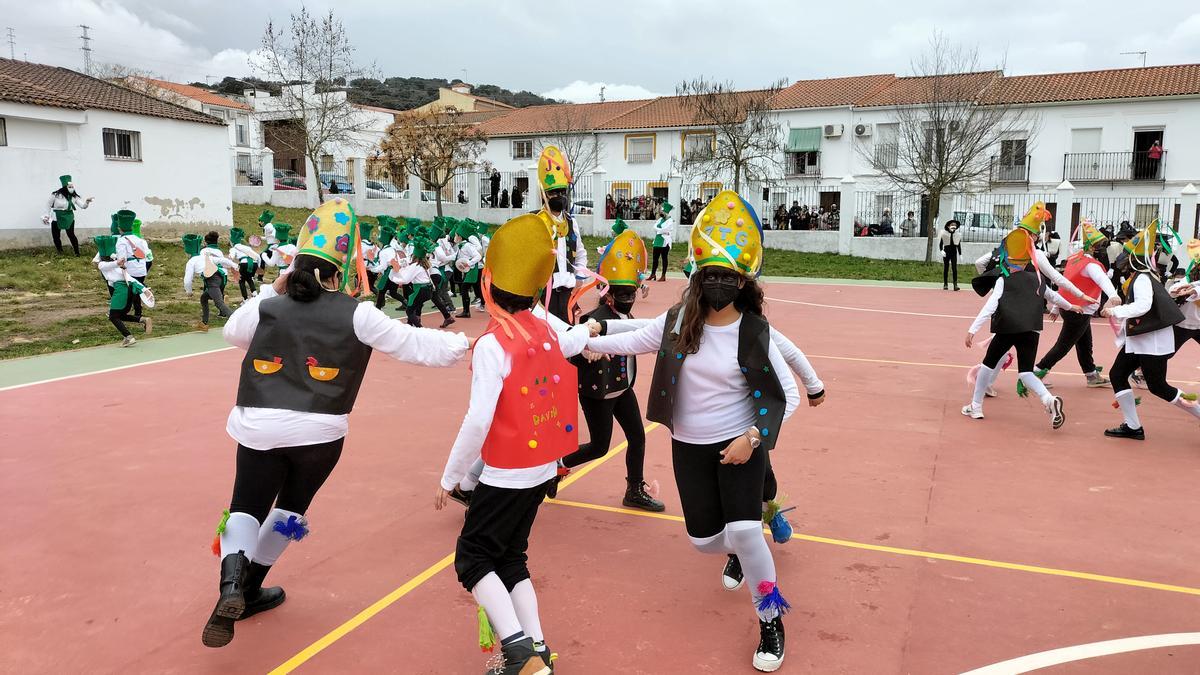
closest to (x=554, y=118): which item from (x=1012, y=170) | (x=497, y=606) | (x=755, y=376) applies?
(x=1012, y=170)

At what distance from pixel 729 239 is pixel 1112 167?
39.4 metres

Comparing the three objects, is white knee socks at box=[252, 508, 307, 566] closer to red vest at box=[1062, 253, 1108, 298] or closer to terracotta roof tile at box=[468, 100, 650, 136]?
red vest at box=[1062, 253, 1108, 298]

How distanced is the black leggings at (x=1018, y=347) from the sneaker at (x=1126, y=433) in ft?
2.78

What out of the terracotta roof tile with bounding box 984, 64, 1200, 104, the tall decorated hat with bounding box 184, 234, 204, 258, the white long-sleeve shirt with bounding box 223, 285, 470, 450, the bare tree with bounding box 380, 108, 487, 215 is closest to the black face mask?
the white long-sleeve shirt with bounding box 223, 285, 470, 450

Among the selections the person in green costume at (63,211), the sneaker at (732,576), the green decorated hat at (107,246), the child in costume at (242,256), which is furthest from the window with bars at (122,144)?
the sneaker at (732,576)

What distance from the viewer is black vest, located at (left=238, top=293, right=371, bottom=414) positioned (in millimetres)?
3703

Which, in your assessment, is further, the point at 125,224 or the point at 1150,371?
the point at 125,224

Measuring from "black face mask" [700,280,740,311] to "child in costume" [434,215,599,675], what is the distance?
2.28ft

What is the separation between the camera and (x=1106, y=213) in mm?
28469

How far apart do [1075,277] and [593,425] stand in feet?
20.9

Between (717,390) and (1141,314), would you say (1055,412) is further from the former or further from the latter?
(717,390)

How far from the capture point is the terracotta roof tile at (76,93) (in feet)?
76.1

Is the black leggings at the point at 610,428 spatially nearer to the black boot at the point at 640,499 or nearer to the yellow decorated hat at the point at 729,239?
the black boot at the point at 640,499

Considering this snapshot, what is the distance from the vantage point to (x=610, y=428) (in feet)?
17.9
